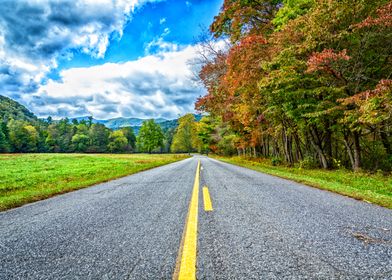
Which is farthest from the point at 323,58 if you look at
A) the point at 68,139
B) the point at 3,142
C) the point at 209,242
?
the point at 68,139

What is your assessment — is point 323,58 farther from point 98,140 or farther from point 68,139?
point 68,139

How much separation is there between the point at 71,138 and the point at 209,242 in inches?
3719

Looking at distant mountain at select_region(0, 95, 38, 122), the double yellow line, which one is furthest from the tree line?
the double yellow line

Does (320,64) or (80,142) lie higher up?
(80,142)

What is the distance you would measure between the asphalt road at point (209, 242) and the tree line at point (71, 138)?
223ft

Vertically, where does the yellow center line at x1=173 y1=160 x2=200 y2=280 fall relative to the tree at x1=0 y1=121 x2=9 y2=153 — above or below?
below

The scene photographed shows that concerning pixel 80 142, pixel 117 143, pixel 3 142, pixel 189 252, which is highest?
pixel 80 142

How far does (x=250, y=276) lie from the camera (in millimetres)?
1585

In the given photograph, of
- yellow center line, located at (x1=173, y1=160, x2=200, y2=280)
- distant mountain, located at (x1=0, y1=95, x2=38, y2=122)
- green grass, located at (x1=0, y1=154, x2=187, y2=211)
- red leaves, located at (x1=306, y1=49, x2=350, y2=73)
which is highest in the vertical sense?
distant mountain, located at (x1=0, y1=95, x2=38, y2=122)

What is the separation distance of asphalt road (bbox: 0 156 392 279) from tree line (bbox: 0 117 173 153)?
67.9m

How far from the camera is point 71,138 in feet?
274

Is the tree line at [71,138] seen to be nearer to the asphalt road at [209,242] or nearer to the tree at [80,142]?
the tree at [80,142]

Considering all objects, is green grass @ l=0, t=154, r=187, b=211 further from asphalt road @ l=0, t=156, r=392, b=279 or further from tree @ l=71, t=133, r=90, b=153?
tree @ l=71, t=133, r=90, b=153

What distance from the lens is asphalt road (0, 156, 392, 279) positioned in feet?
5.52
